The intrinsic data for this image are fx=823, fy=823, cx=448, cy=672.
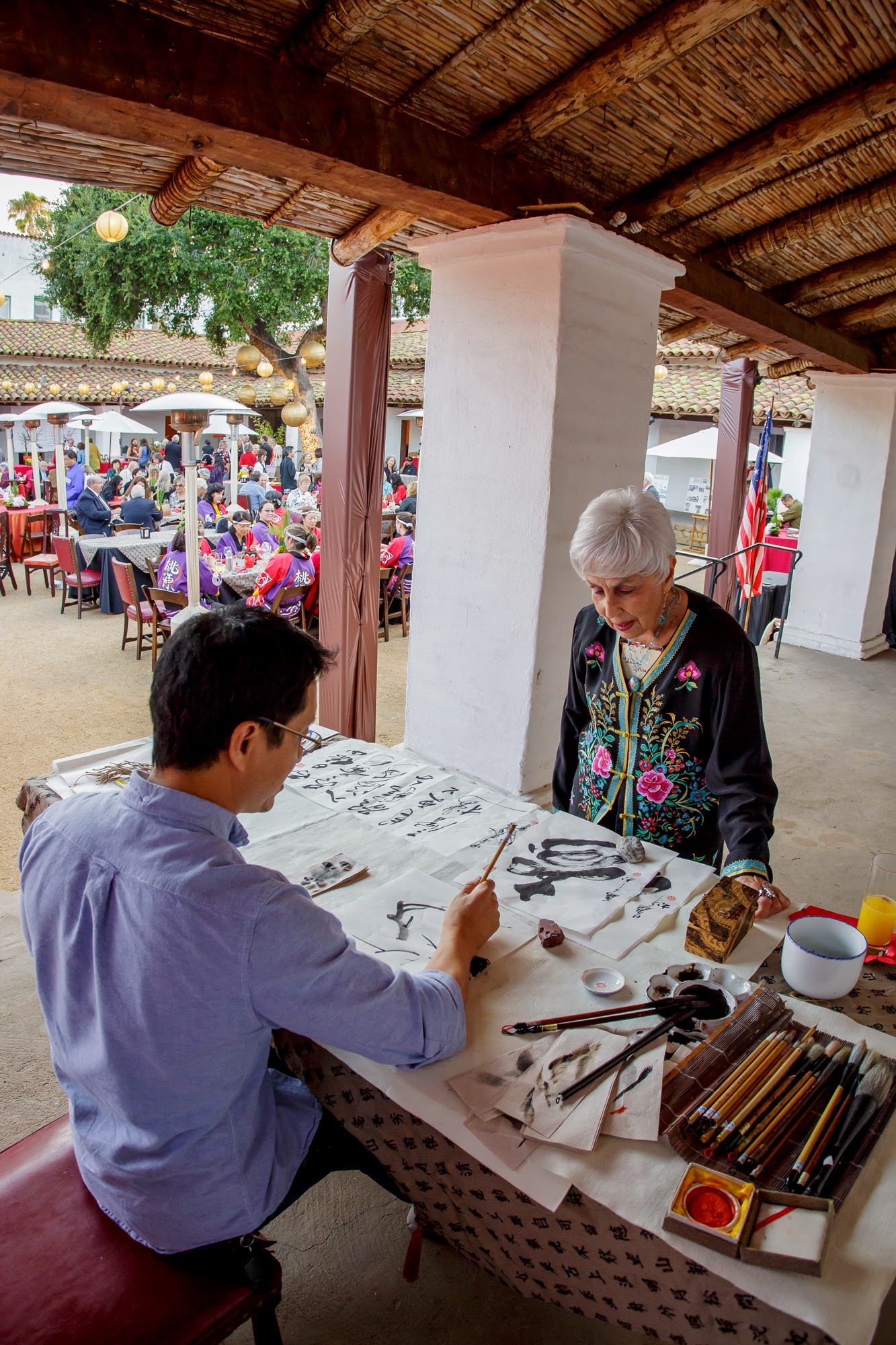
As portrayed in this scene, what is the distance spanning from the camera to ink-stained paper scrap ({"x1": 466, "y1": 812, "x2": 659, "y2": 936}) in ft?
5.52

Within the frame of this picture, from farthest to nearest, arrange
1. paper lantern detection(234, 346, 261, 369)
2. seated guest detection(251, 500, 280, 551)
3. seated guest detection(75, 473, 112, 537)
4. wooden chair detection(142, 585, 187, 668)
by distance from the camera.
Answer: seated guest detection(75, 473, 112, 537)
paper lantern detection(234, 346, 261, 369)
seated guest detection(251, 500, 280, 551)
wooden chair detection(142, 585, 187, 668)

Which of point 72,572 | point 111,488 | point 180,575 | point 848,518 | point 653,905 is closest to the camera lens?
point 653,905

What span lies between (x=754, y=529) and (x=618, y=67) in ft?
15.0

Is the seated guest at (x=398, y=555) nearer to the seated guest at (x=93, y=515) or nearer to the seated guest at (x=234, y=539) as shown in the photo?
the seated guest at (x=234, y=539)

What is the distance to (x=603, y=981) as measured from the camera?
4.78 ft

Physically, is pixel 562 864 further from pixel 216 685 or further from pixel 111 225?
pixel 111 225

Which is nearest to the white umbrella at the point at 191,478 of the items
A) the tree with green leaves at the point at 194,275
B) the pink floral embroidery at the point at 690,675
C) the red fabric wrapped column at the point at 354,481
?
the red fabric wrapped column at the point at 354,481

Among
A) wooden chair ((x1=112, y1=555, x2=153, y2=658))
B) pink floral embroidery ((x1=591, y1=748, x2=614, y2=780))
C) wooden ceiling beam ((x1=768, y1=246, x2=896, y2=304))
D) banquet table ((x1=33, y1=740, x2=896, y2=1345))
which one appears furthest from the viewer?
wooden chair ((x1=112, y1=555, x2=153, y2=658))

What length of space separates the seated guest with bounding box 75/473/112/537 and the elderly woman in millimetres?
9210

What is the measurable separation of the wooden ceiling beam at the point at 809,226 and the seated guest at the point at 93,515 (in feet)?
26.1

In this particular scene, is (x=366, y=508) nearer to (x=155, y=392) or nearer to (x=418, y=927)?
(x=418, y=927)

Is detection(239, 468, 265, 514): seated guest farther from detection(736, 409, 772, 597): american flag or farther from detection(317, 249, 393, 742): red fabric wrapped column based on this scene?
detection(317, 249, 393, 742): red fabric wrapped column

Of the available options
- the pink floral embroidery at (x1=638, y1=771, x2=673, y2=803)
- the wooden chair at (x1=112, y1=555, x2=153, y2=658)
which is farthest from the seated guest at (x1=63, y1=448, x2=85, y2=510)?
the pink floral embroidery at (x1=638, y1=771, x2=673, y2=803)

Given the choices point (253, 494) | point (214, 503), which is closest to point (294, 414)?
point (214, 503)
